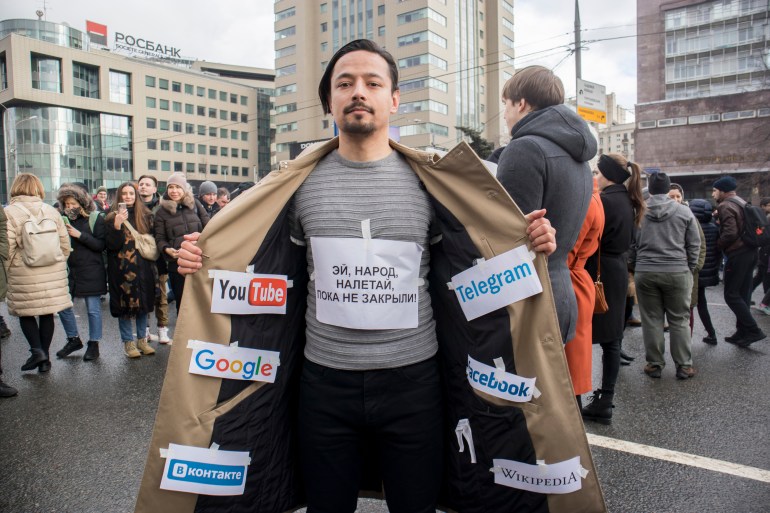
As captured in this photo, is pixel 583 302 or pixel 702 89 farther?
pixel 702 89

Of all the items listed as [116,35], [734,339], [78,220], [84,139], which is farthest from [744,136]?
[116,35]

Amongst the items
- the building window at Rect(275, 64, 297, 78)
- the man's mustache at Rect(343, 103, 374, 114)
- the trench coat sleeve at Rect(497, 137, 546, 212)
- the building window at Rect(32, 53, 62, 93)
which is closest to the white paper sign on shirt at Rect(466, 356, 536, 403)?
the trench coat sleeve at Rect(497, 137, 546, 212)

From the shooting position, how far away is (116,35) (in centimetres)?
9906

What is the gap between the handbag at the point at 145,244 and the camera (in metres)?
6.35

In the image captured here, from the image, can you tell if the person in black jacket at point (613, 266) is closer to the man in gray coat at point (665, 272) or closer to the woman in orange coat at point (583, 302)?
the woman in orange coat at point (583, 302)

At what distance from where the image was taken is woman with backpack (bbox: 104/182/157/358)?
242 inches

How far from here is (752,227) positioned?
21.7 ft

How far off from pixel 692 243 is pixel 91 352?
21.8 ft

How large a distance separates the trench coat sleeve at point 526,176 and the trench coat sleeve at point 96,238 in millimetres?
5396

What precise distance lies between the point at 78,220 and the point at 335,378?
18.7 feet

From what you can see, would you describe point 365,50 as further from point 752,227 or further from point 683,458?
point 752,227

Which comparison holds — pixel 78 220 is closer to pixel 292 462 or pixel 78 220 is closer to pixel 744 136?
pixel 292 462

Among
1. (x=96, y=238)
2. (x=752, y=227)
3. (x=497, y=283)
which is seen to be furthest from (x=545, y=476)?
(x=752, y=227)

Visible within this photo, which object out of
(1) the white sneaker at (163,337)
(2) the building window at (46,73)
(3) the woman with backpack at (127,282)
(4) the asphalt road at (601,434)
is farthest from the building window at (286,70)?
(4) the asphalt road at (601,434)
